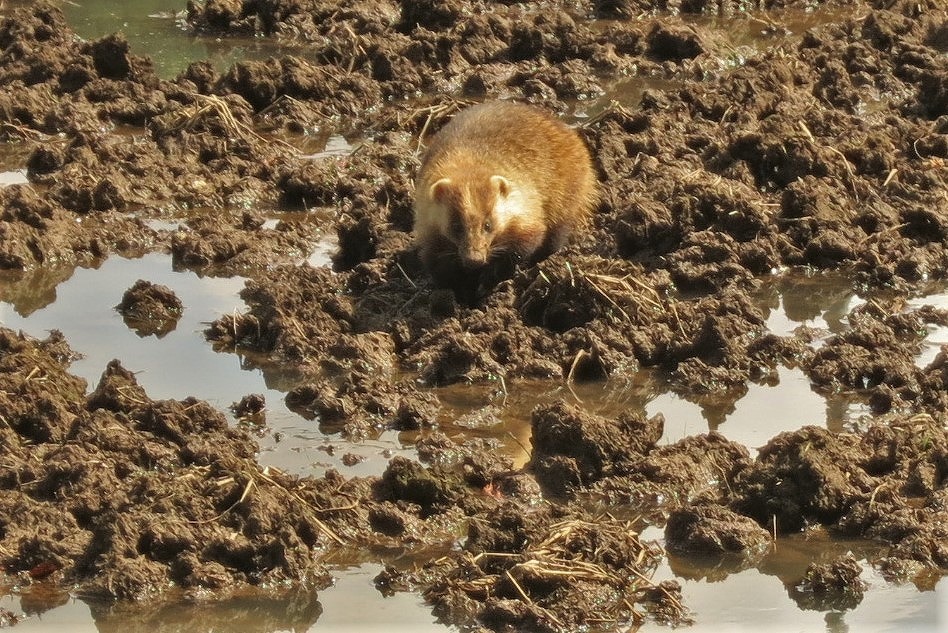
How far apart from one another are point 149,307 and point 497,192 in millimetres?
2219

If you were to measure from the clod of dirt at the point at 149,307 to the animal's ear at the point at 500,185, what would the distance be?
2.06 m

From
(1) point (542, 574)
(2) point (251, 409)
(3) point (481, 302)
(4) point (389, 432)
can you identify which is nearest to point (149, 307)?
(2) point (251, 409)

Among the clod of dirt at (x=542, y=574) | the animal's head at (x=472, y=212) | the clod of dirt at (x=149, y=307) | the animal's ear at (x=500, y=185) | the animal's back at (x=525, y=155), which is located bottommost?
the clod of dirt at (x=542, y=574)

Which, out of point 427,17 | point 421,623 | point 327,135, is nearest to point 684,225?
point 327,135

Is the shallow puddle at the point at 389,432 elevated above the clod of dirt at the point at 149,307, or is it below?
below

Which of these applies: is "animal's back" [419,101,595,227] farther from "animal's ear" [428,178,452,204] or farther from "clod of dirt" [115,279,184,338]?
"clod of dirt" [115,279,184,338]

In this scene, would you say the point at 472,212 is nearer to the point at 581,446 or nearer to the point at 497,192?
the point at 497,192

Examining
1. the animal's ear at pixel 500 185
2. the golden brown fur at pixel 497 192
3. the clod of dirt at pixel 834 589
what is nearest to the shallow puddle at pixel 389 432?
the clod of dirt at pixel 834 589

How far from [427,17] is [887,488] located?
8.94 metres

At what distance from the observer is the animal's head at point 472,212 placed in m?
9.13

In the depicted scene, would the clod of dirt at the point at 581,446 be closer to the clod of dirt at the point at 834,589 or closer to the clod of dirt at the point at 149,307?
the clod of dirt at the point at 834,589

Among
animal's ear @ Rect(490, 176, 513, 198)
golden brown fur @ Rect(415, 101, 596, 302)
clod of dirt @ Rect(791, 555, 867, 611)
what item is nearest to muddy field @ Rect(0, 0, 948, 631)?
clod of dirt @ Rect(791, 555, 867, 611)

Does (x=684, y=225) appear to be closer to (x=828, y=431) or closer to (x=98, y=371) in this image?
(x=828, y=431)

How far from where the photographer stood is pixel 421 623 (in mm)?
6051
